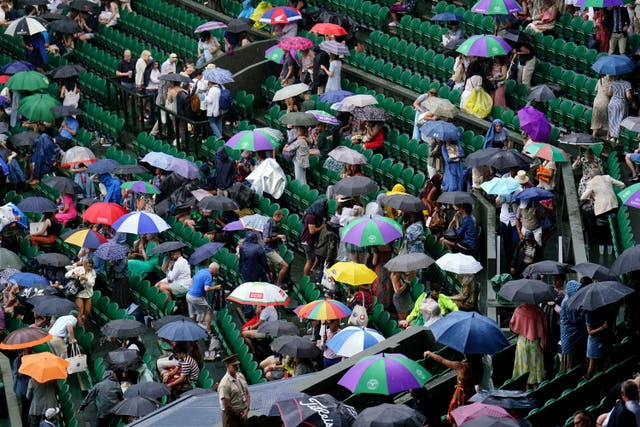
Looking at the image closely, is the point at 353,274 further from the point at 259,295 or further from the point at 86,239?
the point at 86,239

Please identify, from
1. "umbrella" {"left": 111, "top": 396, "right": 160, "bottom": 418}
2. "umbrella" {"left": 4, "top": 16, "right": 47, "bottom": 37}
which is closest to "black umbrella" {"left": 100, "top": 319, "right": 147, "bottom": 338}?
"umbrella" {"left": 111, "top": 396, "right": 160, "bottom": 418}

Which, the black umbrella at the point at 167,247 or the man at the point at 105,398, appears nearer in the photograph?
the man at the point at 105,398

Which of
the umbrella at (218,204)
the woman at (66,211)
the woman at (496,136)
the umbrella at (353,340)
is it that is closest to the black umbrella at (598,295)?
the umbrella at (353,340)

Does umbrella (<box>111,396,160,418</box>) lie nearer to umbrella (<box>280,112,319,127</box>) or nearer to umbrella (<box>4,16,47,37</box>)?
umbrella (<box>280,112,319,127</box>)

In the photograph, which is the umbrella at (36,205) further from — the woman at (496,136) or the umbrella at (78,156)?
the woman at (496,136)

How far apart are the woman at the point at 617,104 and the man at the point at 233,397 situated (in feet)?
30.2

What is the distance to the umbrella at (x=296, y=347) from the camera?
1716cm

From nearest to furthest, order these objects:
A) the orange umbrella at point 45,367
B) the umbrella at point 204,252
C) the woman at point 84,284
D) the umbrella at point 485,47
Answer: the orange umbrella at point 45,367 → the umbrella at point 204,252 → the woman at point 84,284 → the umbrella at point 485,47

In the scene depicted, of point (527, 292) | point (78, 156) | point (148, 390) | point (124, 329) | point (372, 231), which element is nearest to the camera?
point (527, 292)

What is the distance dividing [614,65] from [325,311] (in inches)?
269

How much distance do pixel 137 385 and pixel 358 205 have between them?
5008mm

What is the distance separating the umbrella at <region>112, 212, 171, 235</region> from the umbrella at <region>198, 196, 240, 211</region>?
66cm

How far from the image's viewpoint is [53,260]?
2092 centimetres

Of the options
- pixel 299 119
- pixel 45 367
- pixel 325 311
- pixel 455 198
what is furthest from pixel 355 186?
pixel 45 367
